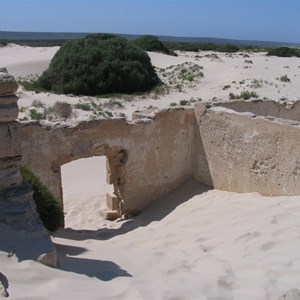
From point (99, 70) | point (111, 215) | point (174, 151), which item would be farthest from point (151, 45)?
point (111, 215)

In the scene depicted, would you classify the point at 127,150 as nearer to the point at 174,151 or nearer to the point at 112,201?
the point at 174,151

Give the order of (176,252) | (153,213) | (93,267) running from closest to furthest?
(93,267) → (176,252) → (153,213)

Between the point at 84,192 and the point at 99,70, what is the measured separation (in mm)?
12377

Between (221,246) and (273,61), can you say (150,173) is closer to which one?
(221,246)

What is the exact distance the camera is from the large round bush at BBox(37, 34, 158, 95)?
22156 mm

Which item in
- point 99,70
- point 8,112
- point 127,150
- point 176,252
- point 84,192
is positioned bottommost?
point 84,192

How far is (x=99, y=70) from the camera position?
74.0 feet

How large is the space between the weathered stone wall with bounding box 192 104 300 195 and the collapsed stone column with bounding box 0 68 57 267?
174 inches

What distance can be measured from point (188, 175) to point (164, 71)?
17.7 m

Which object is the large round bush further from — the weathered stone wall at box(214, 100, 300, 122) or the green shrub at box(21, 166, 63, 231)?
the green shrub at box(21, 166, 63, 231)

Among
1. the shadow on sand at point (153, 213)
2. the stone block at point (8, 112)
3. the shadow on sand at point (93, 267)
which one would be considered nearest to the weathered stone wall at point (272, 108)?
the shadow on sand at point (153, 213)

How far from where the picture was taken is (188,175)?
32.8 feet

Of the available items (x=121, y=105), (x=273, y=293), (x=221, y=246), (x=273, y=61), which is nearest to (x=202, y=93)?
(x=121, y=105)

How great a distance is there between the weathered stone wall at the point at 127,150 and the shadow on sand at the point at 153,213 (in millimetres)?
170
